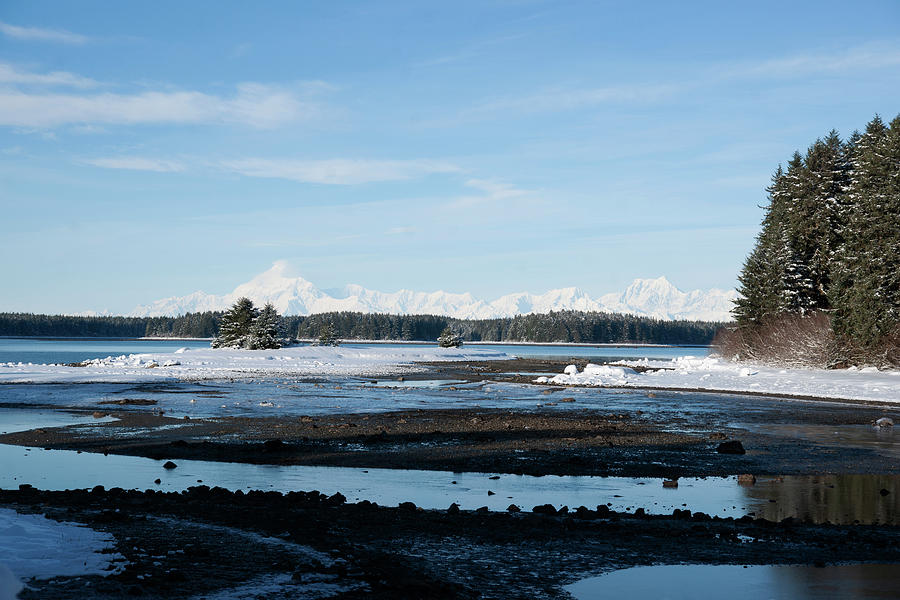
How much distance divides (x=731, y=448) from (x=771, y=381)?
30652mm

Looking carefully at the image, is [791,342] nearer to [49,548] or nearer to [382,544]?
[382,544]

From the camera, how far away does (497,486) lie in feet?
50.8

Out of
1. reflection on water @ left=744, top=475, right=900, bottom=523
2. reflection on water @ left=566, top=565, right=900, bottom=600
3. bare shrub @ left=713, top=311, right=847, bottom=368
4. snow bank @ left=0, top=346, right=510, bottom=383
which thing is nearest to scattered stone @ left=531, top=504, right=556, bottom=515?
reflection on water @ left=566, top=565, right=900, bottom=600

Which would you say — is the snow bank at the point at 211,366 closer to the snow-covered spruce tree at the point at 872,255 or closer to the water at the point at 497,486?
the water at the point at 497,486

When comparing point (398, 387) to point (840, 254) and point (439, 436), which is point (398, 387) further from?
point (840, 254)

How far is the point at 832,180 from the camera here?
66.6 metres

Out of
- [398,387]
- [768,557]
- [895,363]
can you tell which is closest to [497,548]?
[768,557]

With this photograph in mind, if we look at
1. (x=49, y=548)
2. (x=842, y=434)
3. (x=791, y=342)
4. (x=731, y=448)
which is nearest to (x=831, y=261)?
(x=791, y=342)

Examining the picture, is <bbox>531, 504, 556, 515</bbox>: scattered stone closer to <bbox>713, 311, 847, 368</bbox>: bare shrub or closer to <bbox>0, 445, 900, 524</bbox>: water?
<bbox>0, 445, 900, 524</bbox>: water

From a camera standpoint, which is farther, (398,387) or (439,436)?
(398,387)

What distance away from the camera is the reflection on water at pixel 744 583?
28.3 feet

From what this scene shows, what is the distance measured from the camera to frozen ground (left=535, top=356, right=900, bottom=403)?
40.3m

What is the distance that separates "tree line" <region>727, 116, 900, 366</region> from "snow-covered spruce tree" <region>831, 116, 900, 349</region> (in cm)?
7

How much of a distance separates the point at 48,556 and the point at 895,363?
5236cm
